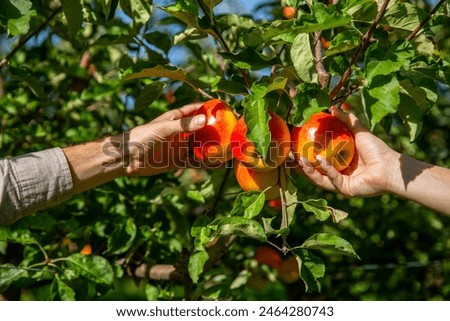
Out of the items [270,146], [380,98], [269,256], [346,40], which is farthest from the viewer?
[269,256]

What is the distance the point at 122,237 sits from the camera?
192cm

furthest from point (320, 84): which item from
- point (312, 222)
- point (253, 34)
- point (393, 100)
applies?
point (312, 222)

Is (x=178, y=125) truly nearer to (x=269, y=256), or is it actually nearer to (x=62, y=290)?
(x=62, y=290)

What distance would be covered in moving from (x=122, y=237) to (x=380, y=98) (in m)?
1.03

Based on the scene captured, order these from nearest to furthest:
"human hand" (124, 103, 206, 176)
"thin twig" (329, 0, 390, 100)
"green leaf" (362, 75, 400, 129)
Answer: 1. "green leaf" (362, 75, 400, 129)
2. "thin twig" (329, 0, 390, 100)
3. "human hand" (124, 103, 206, 176)

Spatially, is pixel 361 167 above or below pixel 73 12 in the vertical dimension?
below

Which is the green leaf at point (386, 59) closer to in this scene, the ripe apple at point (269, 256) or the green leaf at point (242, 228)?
the green leaf at point (242, 228)

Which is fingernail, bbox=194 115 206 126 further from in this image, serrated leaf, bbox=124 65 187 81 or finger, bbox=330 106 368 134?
finger, bbox=330 106 368 134

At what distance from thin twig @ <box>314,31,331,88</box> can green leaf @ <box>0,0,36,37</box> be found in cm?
62

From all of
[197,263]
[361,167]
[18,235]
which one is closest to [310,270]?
[361,167]

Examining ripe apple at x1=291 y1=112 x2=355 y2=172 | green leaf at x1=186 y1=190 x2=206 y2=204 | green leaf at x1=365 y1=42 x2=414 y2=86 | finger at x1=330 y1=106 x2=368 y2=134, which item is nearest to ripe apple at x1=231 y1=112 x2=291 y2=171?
ripe apple at x1=291 y1=112 x2=355 y2=172

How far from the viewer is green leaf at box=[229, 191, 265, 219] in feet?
4.42

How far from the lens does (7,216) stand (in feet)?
5.13

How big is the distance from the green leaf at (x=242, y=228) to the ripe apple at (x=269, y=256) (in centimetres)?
110
